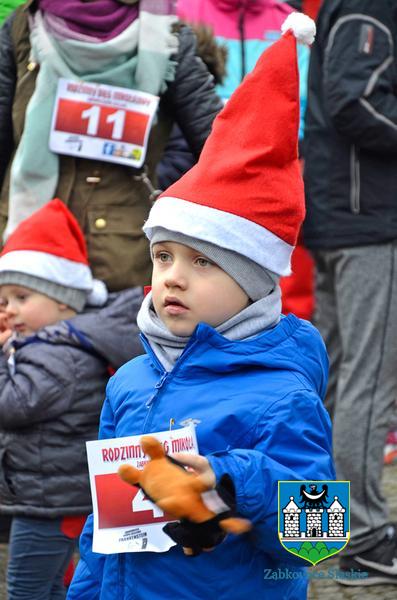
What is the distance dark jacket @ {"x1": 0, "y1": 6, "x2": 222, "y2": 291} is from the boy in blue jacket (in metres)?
1.55

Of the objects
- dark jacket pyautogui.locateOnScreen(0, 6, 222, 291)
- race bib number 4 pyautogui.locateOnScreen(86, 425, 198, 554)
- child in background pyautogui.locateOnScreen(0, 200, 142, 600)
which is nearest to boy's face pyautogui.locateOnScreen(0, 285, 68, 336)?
child in background pyautogui.locateOnScreen(0, 200, 142, 600)

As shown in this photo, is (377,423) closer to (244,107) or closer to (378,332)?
(378,332)

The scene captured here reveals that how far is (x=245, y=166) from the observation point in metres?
2.66

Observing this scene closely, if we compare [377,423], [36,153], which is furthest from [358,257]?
[36,153]

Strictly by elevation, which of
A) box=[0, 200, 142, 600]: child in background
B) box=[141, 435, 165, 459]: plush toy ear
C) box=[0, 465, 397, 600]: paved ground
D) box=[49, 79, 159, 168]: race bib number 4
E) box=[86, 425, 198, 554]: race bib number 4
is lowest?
box=[0, 465, 397, 600]: paved ground

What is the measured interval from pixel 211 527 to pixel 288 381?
1.38 feet

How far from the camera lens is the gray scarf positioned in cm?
262

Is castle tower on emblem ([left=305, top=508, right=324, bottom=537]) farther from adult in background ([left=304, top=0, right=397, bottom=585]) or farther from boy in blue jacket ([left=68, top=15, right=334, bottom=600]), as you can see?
adult in background ([left=304, top=0, right=397, bottom=585])

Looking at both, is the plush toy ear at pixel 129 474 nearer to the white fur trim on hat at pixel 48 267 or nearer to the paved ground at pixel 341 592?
the white fur trim on hat at pixel 48 267

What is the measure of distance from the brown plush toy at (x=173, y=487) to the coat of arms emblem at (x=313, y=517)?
190 mm

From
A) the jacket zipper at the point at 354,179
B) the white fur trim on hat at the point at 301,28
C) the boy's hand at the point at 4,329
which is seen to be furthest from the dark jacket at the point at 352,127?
the white fur trim on hat at the point at 301,28

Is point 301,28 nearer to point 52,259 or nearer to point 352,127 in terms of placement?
point 52,259

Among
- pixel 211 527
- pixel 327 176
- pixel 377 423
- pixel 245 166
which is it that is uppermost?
pixel 245 166

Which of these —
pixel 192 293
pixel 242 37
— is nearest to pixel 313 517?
pixel 192 293
